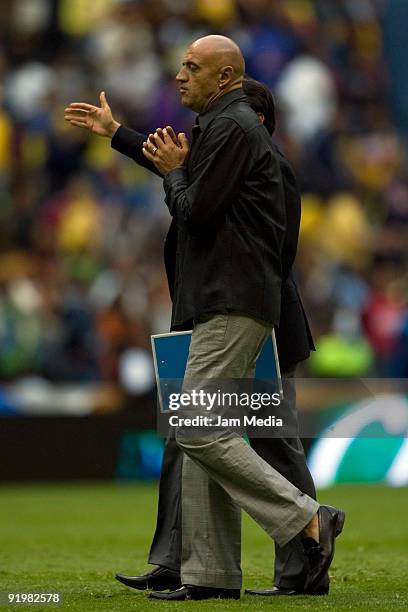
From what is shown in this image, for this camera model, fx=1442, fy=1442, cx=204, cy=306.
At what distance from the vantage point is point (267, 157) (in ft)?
17.9

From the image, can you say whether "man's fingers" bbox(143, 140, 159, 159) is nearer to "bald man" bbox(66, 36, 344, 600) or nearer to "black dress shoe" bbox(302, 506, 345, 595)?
"bald man" bbox(66, 36, 344, 600)

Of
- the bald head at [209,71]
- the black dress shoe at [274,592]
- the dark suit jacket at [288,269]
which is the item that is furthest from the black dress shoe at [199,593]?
the bald head at [209,71]

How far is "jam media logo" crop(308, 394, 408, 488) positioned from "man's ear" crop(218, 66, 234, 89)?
6.52m

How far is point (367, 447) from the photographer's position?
475 inches

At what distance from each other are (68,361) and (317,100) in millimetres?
4934

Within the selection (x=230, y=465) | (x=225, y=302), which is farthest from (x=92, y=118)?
(x=230, y=465)

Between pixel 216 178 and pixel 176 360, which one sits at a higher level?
pixel 216 178

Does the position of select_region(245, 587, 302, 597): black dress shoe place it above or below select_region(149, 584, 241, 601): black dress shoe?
below

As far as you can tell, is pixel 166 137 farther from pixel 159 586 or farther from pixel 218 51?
pixel 159 586

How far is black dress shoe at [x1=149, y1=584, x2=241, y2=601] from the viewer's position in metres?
5.47

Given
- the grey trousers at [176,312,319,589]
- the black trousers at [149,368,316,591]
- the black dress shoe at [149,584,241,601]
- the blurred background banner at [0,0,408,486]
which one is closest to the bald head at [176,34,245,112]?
the grey trousers at [176,312,319,589]

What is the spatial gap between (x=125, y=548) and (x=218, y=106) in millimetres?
3368

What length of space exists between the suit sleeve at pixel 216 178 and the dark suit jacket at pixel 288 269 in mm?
483

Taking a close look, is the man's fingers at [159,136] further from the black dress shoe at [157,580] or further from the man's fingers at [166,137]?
the black dress shoe at [157,580]
